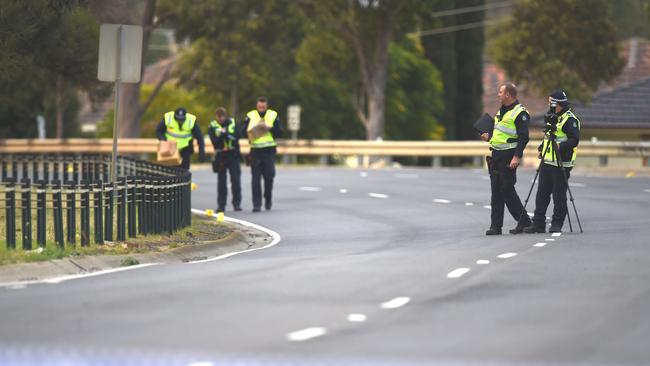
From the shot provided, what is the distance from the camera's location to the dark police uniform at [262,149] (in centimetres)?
2672

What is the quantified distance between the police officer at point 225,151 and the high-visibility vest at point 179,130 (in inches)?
15.5

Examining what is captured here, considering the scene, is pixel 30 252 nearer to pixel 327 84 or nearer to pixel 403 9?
pixel 403 9

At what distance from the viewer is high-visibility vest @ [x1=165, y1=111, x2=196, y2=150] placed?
→ 27422mm

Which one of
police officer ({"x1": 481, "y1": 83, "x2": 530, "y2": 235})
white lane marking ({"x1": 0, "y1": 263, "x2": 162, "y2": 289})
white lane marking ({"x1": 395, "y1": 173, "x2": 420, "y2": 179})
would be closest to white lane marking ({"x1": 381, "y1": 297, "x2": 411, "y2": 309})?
white lane marking ({"x1": 0, "y1": 263, "x2": 162, "y2": 289})

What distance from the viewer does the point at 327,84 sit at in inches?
3012

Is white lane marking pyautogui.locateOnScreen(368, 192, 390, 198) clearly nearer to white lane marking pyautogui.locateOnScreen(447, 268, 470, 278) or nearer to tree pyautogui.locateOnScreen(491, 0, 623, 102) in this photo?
white lane marking pyautogui.locateOnScreen(447, 268, 470, 278)

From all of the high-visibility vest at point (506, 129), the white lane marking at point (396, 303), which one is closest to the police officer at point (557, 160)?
the high-visibility vest at point (506, 129)

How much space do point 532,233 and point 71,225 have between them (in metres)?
6.21

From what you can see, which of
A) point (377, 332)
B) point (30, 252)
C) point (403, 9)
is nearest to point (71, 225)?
point (30, 252)

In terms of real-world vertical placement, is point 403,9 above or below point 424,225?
above

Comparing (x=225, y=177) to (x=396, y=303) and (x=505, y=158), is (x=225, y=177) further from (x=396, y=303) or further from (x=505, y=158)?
(x=396, y=303)

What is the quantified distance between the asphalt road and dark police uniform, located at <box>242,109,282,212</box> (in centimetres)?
599

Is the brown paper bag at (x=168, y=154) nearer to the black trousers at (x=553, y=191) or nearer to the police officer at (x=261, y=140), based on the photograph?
the police officer at (x=261, y=140)

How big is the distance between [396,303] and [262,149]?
14520 mm
